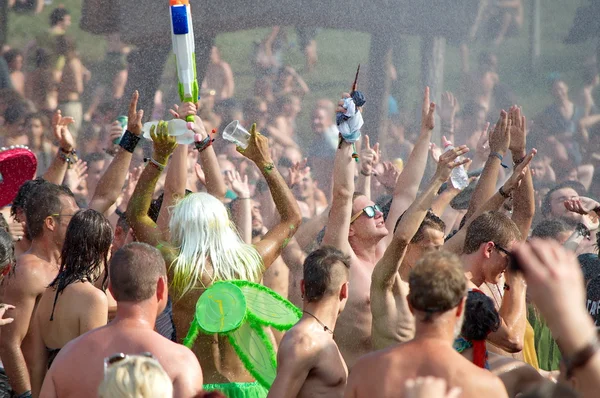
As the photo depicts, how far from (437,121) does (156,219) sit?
19.6 ft

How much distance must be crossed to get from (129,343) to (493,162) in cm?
288

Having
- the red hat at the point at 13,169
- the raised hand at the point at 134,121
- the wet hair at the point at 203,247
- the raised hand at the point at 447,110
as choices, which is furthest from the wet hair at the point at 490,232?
the raised hand at the point at 447,110

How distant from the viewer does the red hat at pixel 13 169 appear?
16.4 feet

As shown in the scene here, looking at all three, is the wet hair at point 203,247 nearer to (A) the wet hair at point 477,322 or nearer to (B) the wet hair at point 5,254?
(B) the wet hair at point 5,254

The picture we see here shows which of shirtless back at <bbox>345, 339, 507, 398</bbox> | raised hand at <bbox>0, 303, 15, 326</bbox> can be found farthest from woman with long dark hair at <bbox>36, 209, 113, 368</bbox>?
Answer: shirtless back at <bbox>345, 339, 507, 398</bbox>

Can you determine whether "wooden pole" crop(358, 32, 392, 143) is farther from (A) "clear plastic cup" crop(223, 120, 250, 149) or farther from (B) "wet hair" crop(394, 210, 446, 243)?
(B) "wet hair" crop(394, 210, 446, 243)

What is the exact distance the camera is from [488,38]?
34.6 ft

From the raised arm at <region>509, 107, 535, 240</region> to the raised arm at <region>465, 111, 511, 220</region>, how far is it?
1.8 inches

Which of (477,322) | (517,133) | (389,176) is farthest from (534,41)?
(477,322)

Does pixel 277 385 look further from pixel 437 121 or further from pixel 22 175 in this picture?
pixel 437 121

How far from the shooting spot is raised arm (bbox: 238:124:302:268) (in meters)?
4.06

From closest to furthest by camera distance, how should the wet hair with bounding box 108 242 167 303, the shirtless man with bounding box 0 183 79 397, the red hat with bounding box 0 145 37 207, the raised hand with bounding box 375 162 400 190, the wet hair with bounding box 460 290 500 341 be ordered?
the wet hair with bounding box 108 242 167 303 < the wet hair with bounding box 460 290 500 341 < the shirtless man with bounding box 0 183 79 397 < the red hat with bounding box 0 145 37 207 < the raised hand with bounding box 375 162 400 190

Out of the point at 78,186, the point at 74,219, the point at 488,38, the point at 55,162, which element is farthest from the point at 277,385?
the point at 488,38

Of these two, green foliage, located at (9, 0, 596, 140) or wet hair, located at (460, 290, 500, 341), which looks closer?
wet hair, located at (460, 290, 500, 341)
